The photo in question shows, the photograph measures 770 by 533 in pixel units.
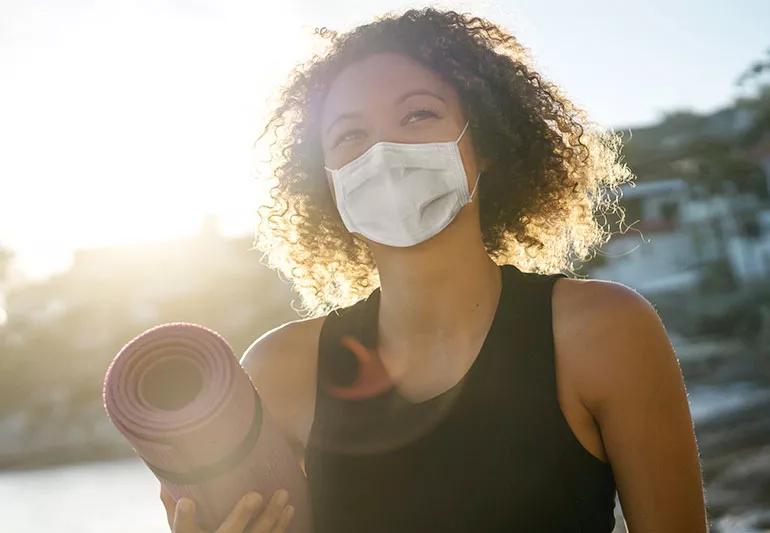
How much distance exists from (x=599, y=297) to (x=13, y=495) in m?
30.7

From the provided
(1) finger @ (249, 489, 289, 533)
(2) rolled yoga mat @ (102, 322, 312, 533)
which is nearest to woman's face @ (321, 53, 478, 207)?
(2) rolled yoga mat @ (102, 322, 312, 533)

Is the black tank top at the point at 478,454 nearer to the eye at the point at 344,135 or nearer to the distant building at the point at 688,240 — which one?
the eye at the point at 344,135

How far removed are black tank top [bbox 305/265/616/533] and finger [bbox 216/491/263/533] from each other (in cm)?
22

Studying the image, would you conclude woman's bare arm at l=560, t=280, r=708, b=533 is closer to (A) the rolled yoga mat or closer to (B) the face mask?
(B) the face mask

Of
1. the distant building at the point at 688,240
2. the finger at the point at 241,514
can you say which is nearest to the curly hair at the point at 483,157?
the finger at the point at 241,514

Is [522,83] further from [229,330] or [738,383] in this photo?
[229,330]

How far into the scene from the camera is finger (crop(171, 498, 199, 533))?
1.80 meters

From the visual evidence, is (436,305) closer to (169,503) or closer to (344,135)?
(344,135)

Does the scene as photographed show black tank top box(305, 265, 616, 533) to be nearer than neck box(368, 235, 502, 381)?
Yes

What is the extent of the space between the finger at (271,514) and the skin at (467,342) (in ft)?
0.88

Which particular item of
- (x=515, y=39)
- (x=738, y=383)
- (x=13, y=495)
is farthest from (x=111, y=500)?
(x=515, y=39)

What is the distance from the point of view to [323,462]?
202cm

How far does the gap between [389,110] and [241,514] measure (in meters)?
0.90

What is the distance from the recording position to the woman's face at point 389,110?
7.06 ft
